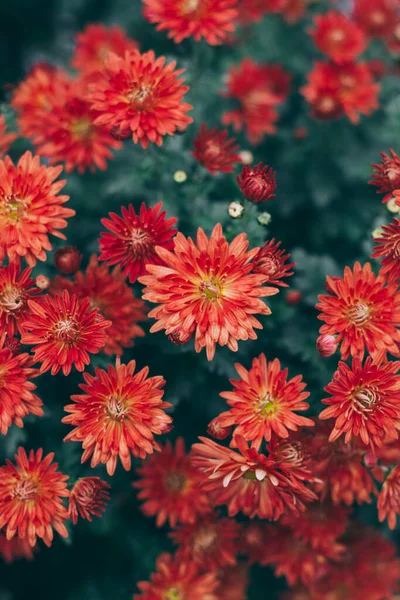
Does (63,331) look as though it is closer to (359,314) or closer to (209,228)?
(209,228)

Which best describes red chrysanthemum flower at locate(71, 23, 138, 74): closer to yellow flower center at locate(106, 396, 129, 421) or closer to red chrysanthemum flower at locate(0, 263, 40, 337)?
red chrysanthemum flower at locate(0, 263, 40, 337)

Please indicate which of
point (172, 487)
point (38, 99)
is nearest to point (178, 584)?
point (172, 487)

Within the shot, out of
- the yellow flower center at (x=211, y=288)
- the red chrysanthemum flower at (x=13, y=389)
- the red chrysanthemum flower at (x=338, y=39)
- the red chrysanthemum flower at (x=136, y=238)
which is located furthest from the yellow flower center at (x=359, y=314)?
the red chrysanthemum flower at (x=338, y=39)

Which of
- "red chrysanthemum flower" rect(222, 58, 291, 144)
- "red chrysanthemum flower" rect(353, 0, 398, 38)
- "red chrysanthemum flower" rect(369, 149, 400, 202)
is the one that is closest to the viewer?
"red chrysanthemum flower" rect(369, 149, 400, 202)

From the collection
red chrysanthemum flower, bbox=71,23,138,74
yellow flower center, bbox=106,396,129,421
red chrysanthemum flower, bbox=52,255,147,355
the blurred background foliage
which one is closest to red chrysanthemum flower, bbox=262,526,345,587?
the blurred background foliage

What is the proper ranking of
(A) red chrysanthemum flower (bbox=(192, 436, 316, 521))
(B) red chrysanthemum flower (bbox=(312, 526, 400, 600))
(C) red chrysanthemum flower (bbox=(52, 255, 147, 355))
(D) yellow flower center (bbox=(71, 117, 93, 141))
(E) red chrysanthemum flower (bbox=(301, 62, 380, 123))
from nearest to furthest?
(A) red chrysanthemum flower (bbox=(192, 436, 316, 521))
(C) red chrysanthemum flower (bbox=(52, 255, 147, 355))
(D) yellow flower center (bbox=(71, 117, 93, 141))
(B) red chrysanthemum flower (bbox=(312, 526, 400, 600))
(E) red chrysanthemum flower (bbox=(301, 62, 380, 123))

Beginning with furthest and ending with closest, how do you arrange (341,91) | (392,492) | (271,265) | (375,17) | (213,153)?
(375,17) < (341,91) < (213,153) < (392,492) < (271,265)
